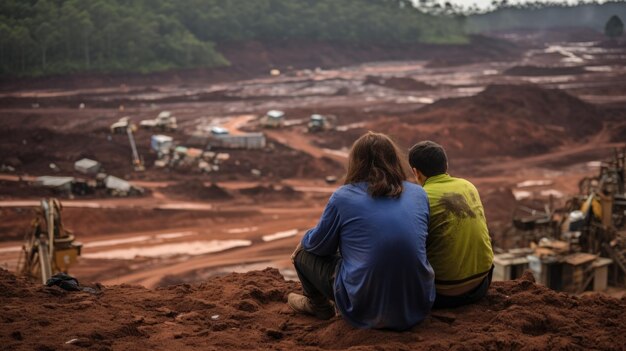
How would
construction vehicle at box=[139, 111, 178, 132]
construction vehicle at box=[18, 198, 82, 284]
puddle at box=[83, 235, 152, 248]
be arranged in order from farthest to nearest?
construction vehicle at box=[139, 111, 178, 132] < puddle at box=[83, 235, 152, 248] < construction vehicle at box=[18, 198, 82, 284]

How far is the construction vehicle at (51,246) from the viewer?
35.0 feet

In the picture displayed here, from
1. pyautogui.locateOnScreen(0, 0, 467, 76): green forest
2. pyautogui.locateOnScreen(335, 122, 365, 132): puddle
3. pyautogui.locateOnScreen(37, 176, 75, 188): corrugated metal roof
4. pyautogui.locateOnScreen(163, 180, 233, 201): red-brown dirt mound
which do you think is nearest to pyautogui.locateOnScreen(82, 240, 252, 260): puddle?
pyautogui.locateOnScreen(163, 180, 233, 201): red-brown dirt mound

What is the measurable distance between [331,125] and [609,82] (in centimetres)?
2663

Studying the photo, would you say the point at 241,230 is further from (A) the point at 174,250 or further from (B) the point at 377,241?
(B) the point at 377,241

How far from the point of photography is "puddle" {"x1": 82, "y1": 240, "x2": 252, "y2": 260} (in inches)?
665

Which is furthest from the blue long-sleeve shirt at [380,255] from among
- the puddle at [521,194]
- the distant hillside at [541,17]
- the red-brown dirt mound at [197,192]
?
the distant hillside at [541,17]

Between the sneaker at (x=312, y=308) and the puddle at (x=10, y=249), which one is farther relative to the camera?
the puddle at (x=10, y=249)

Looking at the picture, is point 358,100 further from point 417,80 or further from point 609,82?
point 609,82

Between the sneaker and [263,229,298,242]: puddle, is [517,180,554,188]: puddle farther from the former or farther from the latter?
the sneaker

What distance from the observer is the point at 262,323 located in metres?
5.10

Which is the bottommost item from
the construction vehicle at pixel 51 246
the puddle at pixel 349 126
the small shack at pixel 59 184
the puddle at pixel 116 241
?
the puddle at pixel 349 126

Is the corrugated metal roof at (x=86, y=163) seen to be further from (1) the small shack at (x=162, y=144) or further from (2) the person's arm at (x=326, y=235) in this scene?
(2) the person's arm at (x=326, y=235)

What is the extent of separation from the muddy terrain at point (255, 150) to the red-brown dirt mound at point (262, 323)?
4.96 ft

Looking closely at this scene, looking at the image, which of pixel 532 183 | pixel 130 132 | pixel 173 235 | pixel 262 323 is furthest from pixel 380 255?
pixel 130 132
